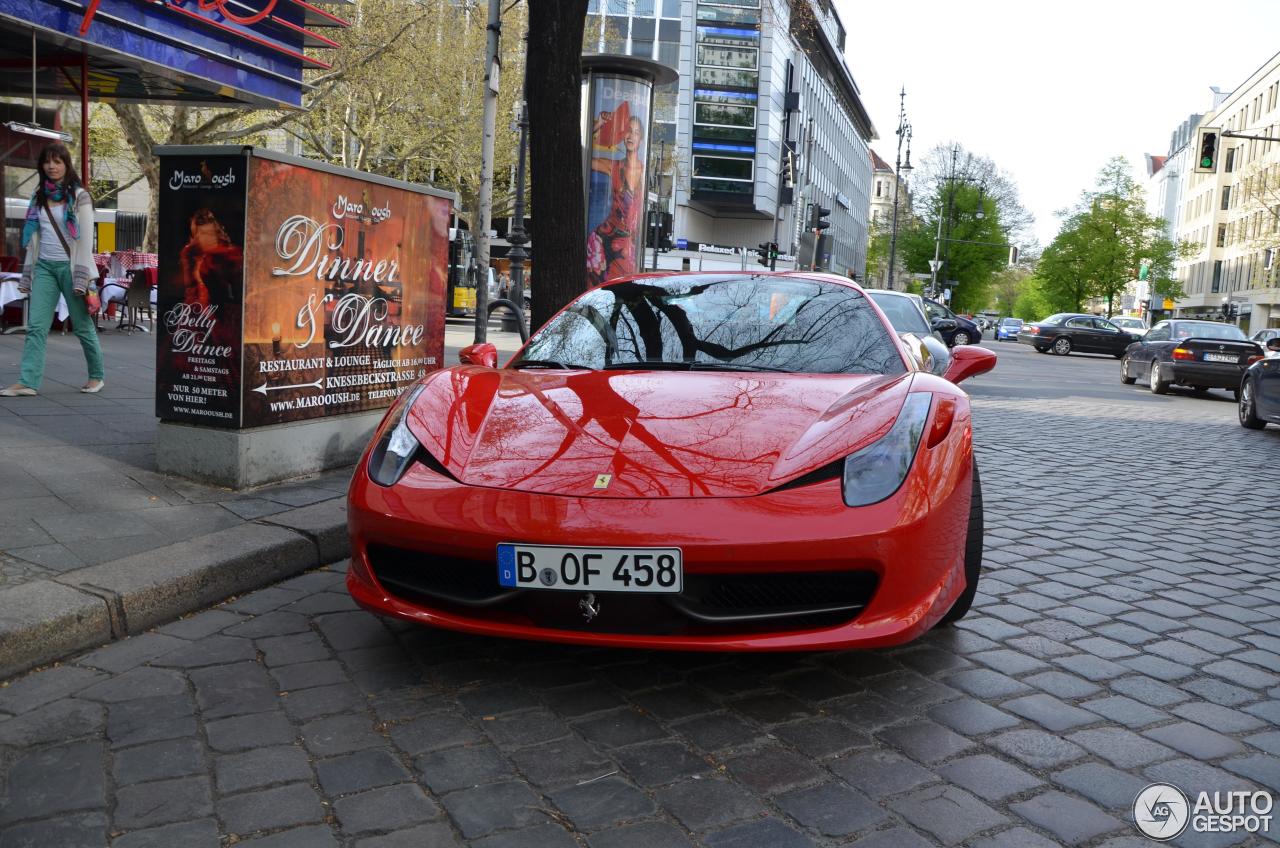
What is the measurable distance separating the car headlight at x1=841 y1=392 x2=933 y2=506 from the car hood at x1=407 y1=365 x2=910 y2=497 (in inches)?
1.7

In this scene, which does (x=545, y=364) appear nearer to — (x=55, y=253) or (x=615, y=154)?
(x=55, y=253)

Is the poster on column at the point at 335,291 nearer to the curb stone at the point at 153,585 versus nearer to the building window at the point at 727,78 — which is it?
the curb stone at the point at 153,585

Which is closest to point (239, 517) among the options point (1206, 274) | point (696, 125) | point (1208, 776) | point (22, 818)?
point (22, 818)

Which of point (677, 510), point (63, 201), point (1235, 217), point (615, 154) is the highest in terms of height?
point (1235, 217)

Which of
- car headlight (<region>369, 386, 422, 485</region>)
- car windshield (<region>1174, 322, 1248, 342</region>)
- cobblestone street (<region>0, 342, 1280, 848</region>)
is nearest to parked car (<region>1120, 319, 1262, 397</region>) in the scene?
car windshield (<region>1174, 322, 1248, 342</region>)

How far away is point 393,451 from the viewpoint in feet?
11.2

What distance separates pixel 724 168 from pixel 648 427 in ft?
193

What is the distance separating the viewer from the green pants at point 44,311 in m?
7.40

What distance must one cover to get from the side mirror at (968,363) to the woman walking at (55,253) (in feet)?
19.1

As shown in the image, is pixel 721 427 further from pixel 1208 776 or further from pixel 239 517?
pixel 239 517

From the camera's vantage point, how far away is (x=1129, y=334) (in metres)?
34.9

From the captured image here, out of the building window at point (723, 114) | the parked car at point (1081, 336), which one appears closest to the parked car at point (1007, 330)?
the building window at point (723, 114)

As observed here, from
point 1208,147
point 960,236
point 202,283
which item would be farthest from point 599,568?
point 960,236

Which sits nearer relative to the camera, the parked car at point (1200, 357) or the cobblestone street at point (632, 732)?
the cobblestone street at point (632, 732)
